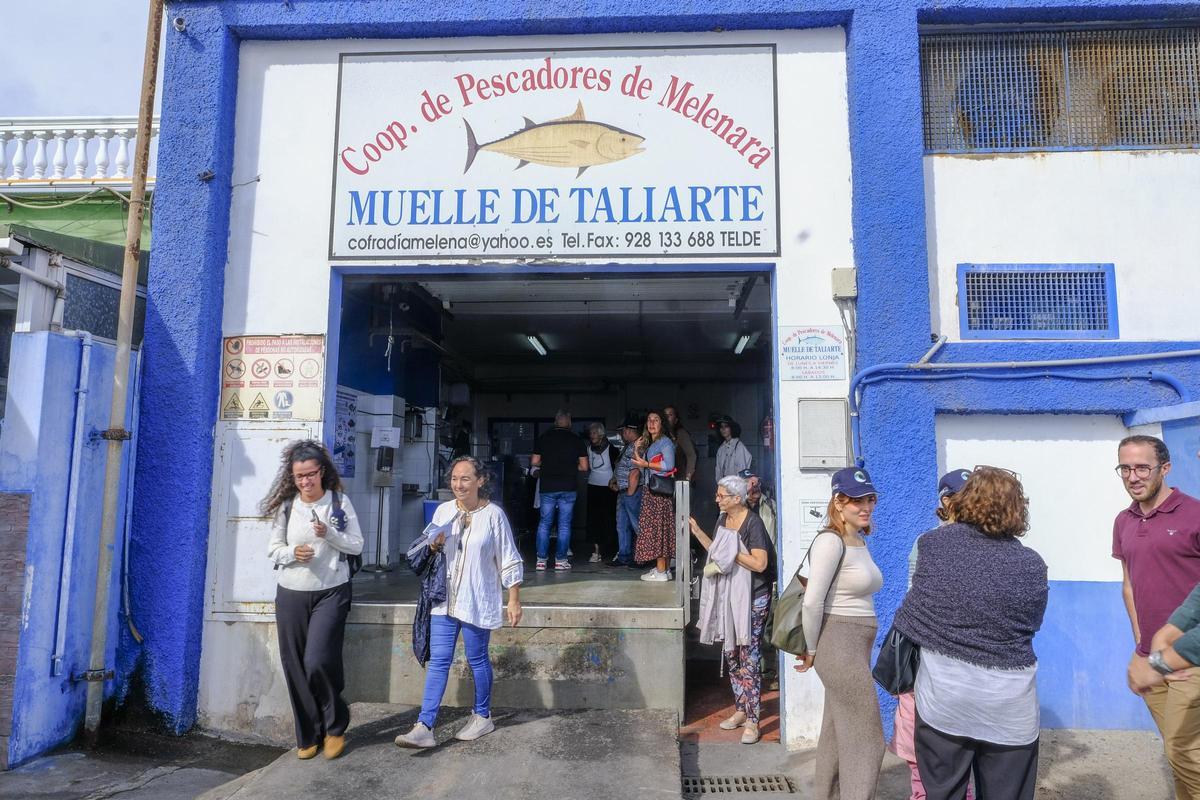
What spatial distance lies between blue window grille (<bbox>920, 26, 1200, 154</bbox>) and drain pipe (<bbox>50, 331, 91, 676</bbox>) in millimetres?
6051

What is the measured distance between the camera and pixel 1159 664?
2.91 meters

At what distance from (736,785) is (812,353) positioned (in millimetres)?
2824

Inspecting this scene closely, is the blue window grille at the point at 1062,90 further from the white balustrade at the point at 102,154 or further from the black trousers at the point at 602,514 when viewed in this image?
the white balustrade at the point at 102,154

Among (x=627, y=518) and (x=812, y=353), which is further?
(x=627, y=518)

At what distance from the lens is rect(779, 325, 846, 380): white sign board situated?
5.67 m

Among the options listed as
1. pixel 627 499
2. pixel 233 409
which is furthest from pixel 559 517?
pixel 233 409

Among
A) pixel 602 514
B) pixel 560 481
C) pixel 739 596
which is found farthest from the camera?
pixel 602 514

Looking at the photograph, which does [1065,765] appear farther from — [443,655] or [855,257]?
[443,655]

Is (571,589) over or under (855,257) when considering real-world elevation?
under

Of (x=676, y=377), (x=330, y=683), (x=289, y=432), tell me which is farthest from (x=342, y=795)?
(x=676, y=377)

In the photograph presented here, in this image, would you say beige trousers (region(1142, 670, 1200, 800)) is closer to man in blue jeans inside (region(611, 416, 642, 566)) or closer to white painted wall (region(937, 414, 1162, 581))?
white painted wall (region(937, 414, 1162, 581))

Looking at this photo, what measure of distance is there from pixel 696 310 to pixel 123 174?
19.6 ft

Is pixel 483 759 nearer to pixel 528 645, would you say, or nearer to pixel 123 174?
pixel 528 645

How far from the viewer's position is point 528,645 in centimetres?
576
